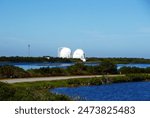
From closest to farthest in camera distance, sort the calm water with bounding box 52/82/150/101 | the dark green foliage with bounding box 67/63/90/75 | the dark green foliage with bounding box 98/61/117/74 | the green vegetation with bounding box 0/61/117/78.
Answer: the calm water with bounding box 52/82/150/101
the green vegetation with bounding box 0/61/117/78
the dark green foliage with bounding box 67/63/90/75
the dark green foliage with bounding box 98/61/117/74

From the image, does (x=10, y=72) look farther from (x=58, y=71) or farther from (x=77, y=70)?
(x=77, y=70)

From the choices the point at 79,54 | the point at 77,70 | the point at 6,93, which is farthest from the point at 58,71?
the point at 79,54

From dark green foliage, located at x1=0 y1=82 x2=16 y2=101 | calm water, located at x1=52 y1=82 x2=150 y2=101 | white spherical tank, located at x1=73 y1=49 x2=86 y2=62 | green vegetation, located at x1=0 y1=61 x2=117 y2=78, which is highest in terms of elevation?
white spherical tank, located at x1=73 y1=49 x2=86 y2=62

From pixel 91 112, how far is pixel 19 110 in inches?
58.6

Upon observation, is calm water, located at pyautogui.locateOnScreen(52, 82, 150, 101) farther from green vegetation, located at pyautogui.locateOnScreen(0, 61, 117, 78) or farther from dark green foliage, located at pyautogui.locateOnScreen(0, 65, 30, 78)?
green vegetation, located at pyautogui.locateOnScreen(0, 61, 117, 78)

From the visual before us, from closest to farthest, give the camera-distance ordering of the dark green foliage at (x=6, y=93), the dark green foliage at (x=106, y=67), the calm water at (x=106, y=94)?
the dark green foliage at (x=6, y=93) < the calm water at (x=106, y=94) < the dark green foliage at (x=106, y=67)

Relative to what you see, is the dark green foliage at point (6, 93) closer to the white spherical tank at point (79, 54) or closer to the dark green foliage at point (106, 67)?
the dark green foliage at point (106, 67)

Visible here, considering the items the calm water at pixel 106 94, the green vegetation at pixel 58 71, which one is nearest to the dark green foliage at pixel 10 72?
the green vegetation at pixel 58 71

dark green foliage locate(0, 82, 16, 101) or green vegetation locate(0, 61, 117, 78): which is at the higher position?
green vegetation locate(0, 61, 117, 78)

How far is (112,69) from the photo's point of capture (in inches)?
2499

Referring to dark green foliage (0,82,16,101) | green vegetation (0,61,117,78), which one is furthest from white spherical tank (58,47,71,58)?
dark green foliage (0,82,16,101)

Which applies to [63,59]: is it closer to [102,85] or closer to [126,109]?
[102,85]

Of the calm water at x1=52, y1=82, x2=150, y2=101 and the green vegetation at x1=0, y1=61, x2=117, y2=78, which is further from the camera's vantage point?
the green vegetation at x1=0, y1=61, x2=117, y2=78

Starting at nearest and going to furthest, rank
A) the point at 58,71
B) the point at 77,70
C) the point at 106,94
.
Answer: the point at 106,94 < the point at 58,71 < the point at 77,70
